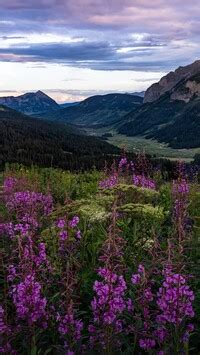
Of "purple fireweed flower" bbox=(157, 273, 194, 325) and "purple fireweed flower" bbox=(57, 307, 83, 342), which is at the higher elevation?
"purple fireweed flower" bbox=(157, 273, 194, 325)

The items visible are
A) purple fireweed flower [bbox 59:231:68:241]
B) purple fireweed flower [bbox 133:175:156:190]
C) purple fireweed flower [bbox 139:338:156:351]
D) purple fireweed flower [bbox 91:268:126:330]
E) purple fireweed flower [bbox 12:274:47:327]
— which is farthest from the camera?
purple fireweed flower [bbox 133:175:156:190]

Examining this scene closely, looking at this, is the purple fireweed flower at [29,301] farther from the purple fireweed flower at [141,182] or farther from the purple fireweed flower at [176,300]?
the purple fireweed flower at [141,182]

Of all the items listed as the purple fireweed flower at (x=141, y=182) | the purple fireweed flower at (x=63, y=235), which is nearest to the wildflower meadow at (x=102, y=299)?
the purple fireweed flower at (x=63, y=235)

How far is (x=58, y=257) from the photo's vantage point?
6316 millimetres

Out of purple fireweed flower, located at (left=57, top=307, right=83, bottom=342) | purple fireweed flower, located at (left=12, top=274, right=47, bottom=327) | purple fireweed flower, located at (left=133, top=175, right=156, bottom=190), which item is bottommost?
purple fireweed flower, located at (left=133, top=175, right=156, bottom=190)

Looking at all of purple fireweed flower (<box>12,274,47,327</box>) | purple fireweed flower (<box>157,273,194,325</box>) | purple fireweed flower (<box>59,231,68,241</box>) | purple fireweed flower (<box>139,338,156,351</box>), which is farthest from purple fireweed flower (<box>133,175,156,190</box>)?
purple fireweed flower (<box>157,273,194,325</box>)

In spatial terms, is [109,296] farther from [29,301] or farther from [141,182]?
[141,182]

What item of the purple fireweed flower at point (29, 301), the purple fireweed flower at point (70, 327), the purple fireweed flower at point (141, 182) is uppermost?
the purple fireweed flower at point (29, 301)

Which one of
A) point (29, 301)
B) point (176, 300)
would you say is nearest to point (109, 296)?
point (176, 300)

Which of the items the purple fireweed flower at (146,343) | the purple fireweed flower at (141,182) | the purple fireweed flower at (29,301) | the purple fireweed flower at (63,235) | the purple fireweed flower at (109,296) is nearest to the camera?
the purple fireweed flower at (109,296)

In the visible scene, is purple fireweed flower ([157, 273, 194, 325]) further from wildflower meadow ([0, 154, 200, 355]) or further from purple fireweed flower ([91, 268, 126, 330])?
purple fireweed flower ([91, 268, 126, 330])

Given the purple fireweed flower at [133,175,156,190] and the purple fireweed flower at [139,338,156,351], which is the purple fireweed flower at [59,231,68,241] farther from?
the purple fireweed flower at [133,175,156,190]

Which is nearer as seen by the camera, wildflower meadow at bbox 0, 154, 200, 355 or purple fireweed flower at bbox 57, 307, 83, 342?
wildflower meadow at bbox 0, 154, 200, 355

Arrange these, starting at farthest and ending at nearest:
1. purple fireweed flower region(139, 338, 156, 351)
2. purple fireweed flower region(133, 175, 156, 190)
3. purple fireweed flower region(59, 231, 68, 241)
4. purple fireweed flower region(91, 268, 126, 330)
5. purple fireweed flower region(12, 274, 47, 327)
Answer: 1. purple fireweed flower region(133, 175, 156, 190)
2. purple fireweed flower region(59, 231, 68, 241)
3. purple fireweed flower region(139, 338, 156, 351)
4. purple fireweed flower region(12, 274, 47, 327)
5. purple fireweed flower region(91, 268, 126, 330)
